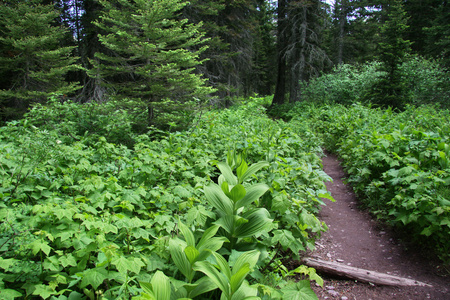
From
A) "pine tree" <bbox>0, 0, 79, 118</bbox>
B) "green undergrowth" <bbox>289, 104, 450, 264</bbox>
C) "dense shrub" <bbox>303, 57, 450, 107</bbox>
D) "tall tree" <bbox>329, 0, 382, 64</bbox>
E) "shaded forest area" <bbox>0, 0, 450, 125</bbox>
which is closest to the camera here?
"green undergrowth" <bbox>289, 104, 450, 264</bbox>

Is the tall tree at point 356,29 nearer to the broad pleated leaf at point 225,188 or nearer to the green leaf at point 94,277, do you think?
the broad pleated leaf at point 225,188

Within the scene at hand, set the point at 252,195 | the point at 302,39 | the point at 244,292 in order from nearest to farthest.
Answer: the point at 244,292 < the point at 252,195 < the point at 302,39

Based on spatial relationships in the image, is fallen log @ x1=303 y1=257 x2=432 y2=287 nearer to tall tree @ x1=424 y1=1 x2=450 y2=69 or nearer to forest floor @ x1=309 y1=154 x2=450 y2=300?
forest floor @ x1=309 y1=154 x2=450 y2=300

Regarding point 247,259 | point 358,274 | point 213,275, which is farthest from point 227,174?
point 358,274

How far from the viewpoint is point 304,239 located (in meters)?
3.06

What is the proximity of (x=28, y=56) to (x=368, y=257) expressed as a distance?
1176 cm

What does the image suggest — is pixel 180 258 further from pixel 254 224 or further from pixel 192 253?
pixel 254 224

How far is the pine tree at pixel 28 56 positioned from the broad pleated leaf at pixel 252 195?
28.8ft

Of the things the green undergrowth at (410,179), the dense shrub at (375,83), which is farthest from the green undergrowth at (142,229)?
the dense shrub at (375,83)

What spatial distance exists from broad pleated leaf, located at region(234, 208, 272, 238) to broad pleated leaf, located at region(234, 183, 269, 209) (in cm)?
12

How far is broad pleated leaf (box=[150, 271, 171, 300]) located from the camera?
176 centimetres

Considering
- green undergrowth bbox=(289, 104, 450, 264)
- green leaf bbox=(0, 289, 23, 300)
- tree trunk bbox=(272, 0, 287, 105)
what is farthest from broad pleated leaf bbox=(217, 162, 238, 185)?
tree trunk bbox=(272, 0, 287, 105)

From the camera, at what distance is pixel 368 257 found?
3738 millimetres

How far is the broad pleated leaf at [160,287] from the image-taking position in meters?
1.76
